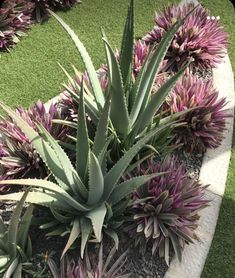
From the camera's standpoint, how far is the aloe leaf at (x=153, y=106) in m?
3.18

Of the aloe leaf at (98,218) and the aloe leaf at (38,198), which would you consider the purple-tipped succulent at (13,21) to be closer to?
the aloe leaf at (38,198)

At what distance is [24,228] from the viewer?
2.87 metres

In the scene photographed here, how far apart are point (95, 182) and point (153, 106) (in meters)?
0.80

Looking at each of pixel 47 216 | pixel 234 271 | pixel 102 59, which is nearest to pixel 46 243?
pixel 47 216

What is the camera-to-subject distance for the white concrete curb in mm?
3148

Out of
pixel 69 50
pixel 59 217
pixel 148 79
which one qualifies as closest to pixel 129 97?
pixel 148 79

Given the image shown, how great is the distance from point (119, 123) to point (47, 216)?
80cm

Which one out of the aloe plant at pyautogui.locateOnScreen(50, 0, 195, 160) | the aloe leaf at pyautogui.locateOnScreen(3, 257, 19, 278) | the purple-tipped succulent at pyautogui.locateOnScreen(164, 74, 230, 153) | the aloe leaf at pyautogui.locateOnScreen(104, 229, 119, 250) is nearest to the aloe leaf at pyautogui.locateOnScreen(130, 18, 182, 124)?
the aloe plant at pyautogui.locateOnScreen(50, 0, 195, 160)

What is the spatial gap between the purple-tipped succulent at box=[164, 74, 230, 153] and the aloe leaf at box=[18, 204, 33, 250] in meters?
1.42

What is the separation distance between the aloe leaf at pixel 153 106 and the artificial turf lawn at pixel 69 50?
89 cm

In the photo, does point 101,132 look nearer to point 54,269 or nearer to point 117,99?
point 117,99

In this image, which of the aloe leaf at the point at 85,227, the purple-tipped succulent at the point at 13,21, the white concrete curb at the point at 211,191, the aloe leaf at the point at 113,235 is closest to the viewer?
the aloe leaf at the point at 85,227

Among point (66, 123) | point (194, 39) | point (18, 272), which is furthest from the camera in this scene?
point (194, 39)

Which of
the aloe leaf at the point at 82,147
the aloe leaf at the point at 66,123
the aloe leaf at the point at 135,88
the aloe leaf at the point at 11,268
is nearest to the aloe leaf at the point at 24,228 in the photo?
the aloe leaf at the point at 11,268
